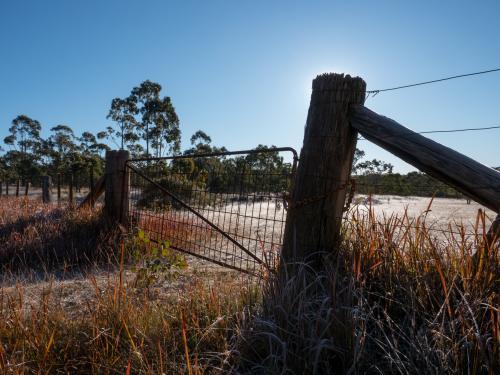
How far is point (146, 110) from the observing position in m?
31.7

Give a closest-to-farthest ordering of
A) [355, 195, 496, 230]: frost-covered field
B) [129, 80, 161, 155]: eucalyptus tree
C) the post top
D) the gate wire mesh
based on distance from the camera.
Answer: the post top < [355, 195, 496, 230]: frost-covered field < the gate wire mesh < [129, 80, 161, 155]: eucalyptus tree

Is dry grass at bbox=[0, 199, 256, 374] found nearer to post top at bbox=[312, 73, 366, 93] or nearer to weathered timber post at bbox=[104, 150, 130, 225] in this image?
post top at bbox=[312, 73, 366, 93]

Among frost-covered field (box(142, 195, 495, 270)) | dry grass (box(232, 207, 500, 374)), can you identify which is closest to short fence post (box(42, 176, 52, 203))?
frost-covered field (box(142, 195, 495, 270))

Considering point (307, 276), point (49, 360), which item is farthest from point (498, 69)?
point (49, 360)

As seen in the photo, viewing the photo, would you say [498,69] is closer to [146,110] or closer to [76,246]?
[76,246]

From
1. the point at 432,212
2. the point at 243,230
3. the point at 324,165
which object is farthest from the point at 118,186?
the point at 432,212

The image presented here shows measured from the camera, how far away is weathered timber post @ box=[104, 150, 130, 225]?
4746 millimetres

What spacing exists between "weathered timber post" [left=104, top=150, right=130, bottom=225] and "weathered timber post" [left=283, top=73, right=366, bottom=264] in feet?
11.5

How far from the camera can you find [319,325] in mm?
1513

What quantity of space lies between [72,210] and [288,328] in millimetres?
5366

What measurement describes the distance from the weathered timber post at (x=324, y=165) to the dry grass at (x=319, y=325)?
19 cm

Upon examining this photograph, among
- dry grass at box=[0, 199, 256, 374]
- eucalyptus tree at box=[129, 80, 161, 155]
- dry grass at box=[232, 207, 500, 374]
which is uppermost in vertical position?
eucalyptus tree at box=[129, 80, 161, 155]

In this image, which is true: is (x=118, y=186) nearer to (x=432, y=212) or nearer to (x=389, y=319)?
(x=389, y=319)

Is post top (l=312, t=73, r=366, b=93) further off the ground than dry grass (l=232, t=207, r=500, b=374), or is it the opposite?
post top (l=312, t=73, r=366, b=93)
